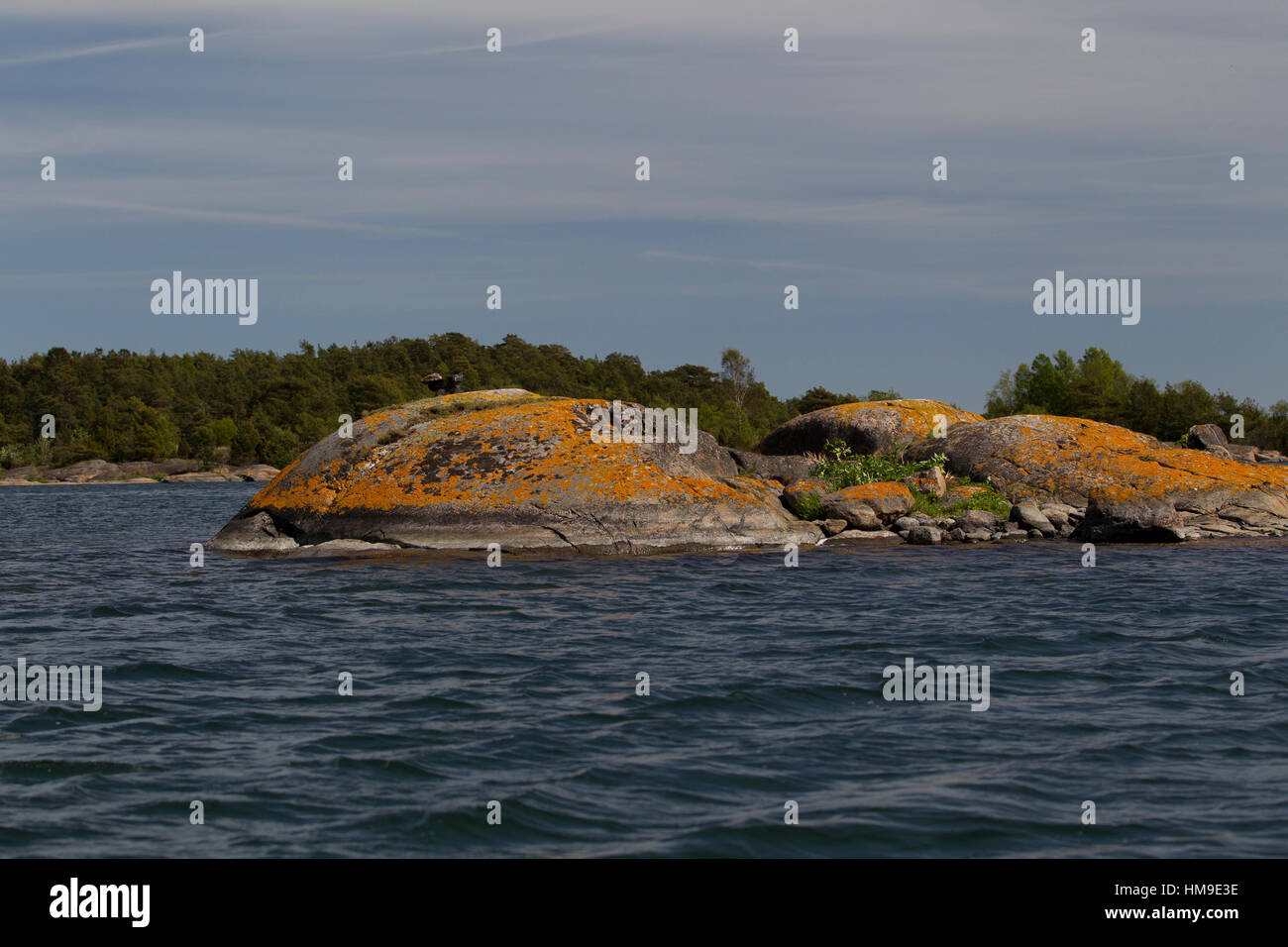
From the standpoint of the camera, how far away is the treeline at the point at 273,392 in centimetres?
12156

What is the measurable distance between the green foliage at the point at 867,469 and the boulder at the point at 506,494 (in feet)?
10.1

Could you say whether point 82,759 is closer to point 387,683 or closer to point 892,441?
point 387,683

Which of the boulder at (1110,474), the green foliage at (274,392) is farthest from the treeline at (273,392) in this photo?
the boulder at (1110,474)

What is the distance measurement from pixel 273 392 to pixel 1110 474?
414 ft

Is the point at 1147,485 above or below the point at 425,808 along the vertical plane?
above

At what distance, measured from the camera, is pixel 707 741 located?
8.16 meters

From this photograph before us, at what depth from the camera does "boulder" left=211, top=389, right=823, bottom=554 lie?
1830 cm

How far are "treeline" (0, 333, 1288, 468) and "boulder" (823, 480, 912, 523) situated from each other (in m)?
66.1

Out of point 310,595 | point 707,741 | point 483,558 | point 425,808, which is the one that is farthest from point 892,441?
point 425,808

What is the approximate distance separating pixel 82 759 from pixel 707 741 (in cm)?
415

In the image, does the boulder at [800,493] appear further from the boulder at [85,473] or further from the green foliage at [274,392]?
the boulder at [85,473]

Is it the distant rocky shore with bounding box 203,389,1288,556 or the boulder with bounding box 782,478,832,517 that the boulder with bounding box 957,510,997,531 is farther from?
the boulder with bounding box 782,478,832,517
